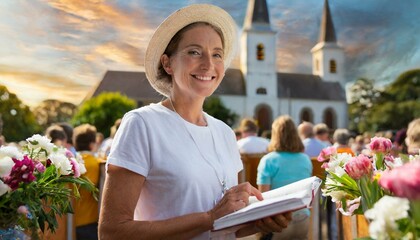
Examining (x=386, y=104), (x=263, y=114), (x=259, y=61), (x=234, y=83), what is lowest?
(x=386, y=104)

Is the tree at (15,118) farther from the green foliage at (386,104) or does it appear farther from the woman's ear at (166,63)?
the woman's ear at (166,63)

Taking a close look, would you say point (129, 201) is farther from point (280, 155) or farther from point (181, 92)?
point (280, 155)

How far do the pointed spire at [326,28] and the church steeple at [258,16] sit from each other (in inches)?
225

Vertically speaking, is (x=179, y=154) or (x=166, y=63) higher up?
(x=166, y=63)

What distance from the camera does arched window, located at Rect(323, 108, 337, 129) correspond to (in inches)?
1843

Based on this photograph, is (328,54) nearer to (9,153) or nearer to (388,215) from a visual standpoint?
(9,153)

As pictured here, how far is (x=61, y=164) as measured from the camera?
1.83m

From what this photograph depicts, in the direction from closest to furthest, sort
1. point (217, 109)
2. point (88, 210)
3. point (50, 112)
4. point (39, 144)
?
point (39, 144)
point (88, 210)
point (50, 112)
point (217, 109)

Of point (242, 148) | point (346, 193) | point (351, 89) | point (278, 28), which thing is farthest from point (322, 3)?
point (346, 193)

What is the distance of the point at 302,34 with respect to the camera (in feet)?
145

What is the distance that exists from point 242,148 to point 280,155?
177cm

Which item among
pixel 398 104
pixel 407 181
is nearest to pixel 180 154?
pixel 407 181

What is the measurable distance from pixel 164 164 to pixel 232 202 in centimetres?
22

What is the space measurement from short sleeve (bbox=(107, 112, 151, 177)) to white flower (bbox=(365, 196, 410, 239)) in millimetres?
678
